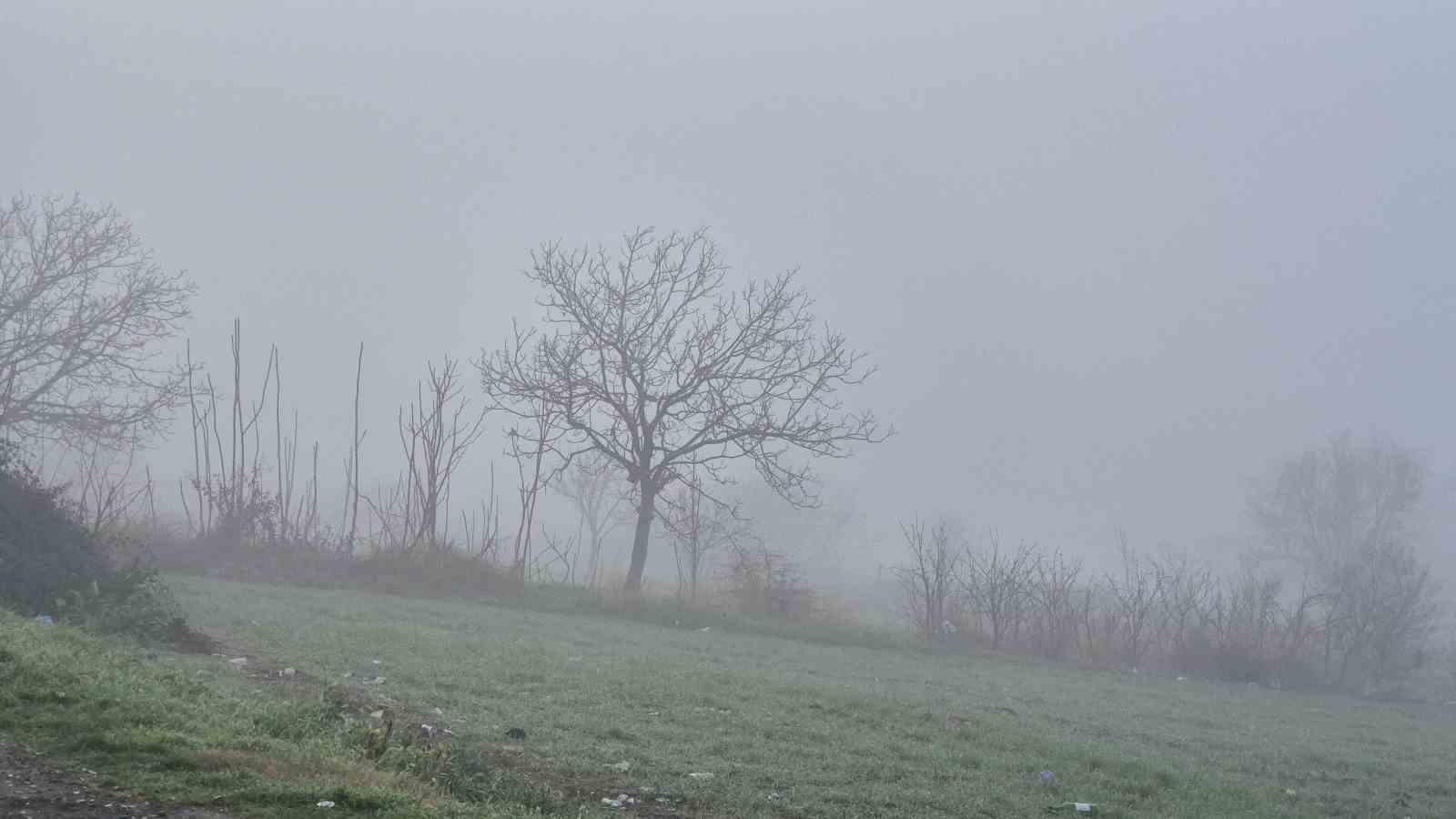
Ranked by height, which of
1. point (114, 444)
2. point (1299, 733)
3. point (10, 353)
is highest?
point (10, 353)

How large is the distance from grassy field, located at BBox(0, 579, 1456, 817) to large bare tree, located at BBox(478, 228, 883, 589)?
38.4 ft

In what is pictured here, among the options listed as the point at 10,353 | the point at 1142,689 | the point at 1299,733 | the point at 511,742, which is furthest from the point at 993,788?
the point at 10,353

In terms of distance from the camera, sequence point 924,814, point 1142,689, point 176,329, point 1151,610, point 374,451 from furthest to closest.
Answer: point 374,451 → point 176,329 → point 1151,610 → point 1142,689 → point 924,814

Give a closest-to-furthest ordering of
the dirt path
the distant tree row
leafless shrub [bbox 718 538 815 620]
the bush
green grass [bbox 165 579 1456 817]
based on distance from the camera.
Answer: the dirt path
green grass [bbox 165 579 1456 817]
the bush
the distant tree row
leafless shrub [bbox 718 538 815 620]

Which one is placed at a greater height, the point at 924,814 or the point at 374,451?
the point at 374,451

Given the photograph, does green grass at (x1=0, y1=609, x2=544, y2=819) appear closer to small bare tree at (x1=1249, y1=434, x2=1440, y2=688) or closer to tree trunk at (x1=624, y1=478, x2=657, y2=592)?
tree trunk at (x1=624, y1=478, x2=657, y2=592)

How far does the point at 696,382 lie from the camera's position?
3053cm

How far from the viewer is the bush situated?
13047mm

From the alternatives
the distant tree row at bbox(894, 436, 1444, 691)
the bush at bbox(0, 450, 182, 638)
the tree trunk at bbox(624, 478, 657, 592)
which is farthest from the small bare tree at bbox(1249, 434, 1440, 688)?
the bush at bbox(0, 450, 182, 638)

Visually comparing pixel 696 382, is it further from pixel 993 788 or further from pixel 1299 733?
pixel 993 788

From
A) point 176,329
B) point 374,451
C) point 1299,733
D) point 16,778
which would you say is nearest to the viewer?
point 16,778

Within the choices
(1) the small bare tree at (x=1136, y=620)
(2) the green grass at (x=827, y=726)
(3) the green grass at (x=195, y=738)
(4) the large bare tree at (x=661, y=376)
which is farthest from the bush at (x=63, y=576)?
(1) the small bare tree at (x=1136, y=620)

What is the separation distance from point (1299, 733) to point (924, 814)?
10.4 meters

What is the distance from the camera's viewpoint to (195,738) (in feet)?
24.2
